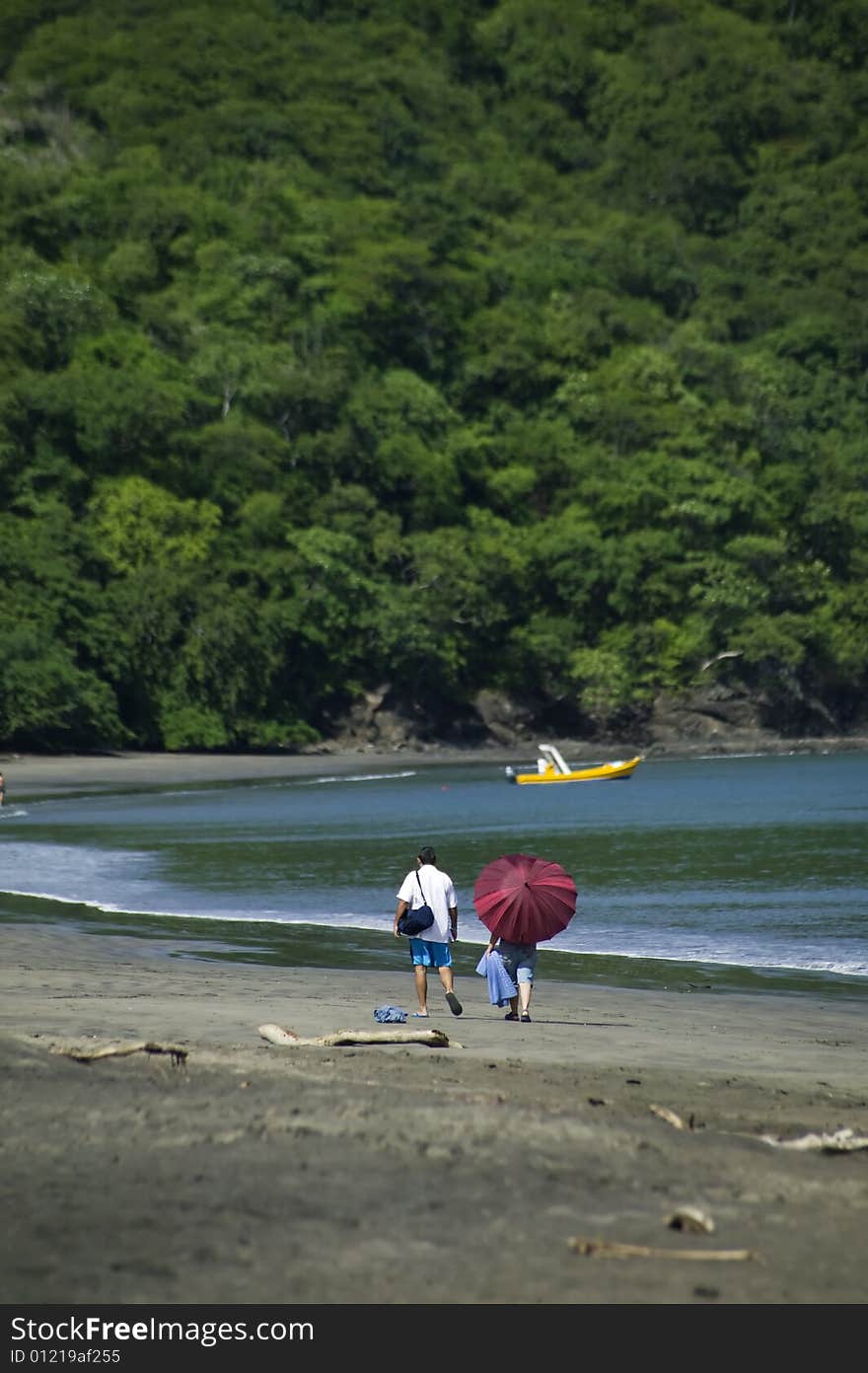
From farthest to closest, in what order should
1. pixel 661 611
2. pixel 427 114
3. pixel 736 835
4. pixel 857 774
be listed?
pixel 427 114
pixel 661 611
pixel 857 774
pixel 736 835

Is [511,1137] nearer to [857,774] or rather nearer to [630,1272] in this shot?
[630,1272]

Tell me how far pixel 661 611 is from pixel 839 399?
2799 cm

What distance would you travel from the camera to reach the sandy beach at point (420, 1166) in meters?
6.07

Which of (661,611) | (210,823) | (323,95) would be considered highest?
(323,95)

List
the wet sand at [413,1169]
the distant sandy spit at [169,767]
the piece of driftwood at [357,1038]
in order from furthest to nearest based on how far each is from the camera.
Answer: the distant sandy spit at [169,767] → the piece of driftwood at [357,1038] → the wet sand at [413,1169]

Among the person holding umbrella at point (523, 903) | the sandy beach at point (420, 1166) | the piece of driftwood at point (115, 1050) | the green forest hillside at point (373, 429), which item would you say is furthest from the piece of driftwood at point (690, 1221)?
the green forest hillside at point (373, 429)

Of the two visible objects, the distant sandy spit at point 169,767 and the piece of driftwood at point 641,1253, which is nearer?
the piece of driftwood at point 641,1253

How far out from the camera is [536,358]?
105 meters

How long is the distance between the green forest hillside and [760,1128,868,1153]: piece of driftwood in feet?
201

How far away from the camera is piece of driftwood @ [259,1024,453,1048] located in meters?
11.5

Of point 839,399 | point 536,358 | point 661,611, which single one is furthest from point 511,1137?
point 839,399

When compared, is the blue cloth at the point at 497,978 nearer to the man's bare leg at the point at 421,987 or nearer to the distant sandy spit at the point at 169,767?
the man's bare leg at the point at 421,987

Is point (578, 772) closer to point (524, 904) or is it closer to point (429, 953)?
point (429, 953)

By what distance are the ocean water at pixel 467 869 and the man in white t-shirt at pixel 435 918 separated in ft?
14.6
